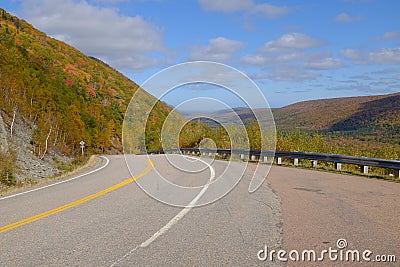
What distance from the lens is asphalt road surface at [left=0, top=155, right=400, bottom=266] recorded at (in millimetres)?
5328

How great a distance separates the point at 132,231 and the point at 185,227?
36.5 inches

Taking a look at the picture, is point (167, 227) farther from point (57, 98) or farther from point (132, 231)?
point (57, 98)

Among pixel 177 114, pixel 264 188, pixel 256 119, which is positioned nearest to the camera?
pixel 256 119

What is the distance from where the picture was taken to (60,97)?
76.3 meters

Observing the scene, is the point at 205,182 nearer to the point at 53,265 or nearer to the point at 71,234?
the point at 71,234

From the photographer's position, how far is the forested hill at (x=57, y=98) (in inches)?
1863

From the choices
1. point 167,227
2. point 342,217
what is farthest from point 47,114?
point 342,217

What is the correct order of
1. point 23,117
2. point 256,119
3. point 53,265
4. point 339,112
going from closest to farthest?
point 53,265
point 256,119
point 23,117
point 339,112

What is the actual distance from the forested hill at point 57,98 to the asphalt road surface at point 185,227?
2855 mm

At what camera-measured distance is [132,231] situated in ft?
21.8

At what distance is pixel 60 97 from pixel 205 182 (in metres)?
68.7

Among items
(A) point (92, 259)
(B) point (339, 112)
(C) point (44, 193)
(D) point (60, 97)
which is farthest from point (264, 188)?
(B) point (339, 112)

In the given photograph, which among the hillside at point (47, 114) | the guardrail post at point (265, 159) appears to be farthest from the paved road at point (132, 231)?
the guardrail post at point (265, 159)

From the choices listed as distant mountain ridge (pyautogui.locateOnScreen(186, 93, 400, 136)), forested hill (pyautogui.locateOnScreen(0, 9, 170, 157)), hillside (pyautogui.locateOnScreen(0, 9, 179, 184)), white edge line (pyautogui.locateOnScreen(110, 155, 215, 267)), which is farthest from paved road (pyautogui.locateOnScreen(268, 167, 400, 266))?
distant mountain ridge (pyautogui.locateOnScreen(186, 93, 400, 136))
